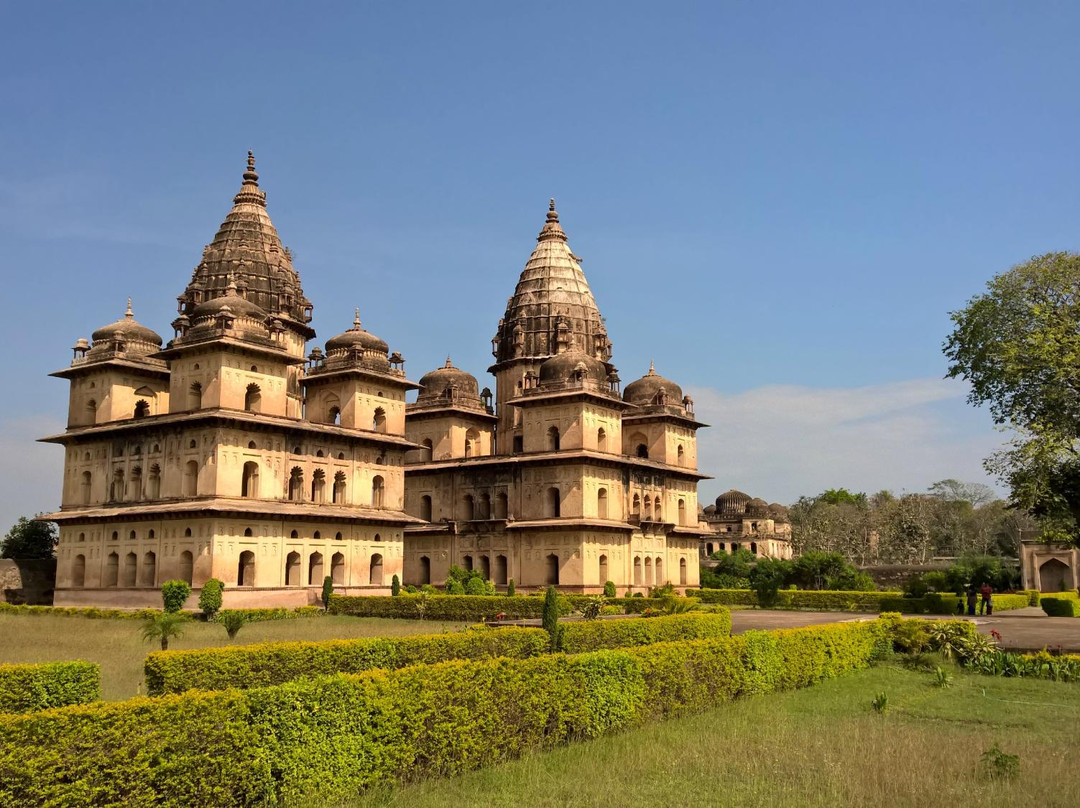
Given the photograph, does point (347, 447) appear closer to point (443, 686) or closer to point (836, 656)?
point (836, 656)

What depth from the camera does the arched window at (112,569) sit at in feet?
132

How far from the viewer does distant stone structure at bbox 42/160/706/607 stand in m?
38.5

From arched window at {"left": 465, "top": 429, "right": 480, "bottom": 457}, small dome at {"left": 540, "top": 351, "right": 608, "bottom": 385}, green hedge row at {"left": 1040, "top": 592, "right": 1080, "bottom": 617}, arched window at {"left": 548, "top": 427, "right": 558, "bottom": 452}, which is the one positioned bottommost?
green hedge row at {"left": 1040, "top": 592, "right": 1080, "bottom": 617}

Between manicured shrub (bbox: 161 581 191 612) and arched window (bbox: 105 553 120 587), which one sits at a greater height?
arched window (bbox: 105 553 120 587)

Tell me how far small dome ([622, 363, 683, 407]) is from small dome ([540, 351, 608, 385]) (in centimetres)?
584

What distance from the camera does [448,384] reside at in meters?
56.2

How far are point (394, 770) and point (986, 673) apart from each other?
1438 cm

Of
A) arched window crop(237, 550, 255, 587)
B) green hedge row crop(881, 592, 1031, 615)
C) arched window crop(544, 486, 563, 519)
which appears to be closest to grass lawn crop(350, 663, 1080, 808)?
green hedge row crop(881, 592, 1031, 615)

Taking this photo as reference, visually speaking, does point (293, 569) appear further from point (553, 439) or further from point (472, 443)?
point (472, 443)

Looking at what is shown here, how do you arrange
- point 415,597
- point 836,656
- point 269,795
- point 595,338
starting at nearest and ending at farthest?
1. point 269,795
2. point 836,656
3. point 415,597
4. point 595,338

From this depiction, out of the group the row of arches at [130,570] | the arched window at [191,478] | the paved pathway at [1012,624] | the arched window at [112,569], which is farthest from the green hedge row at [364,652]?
the arched window at [112,569]

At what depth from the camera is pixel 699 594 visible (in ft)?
154

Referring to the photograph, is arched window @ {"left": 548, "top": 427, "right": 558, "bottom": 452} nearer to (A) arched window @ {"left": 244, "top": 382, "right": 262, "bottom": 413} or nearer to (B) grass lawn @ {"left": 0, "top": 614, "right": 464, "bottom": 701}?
(A) arched window @ {"left": 244, "top": 382, "right": 262, "bottom": 413}

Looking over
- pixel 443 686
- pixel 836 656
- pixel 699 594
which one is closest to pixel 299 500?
pixel 699 594
